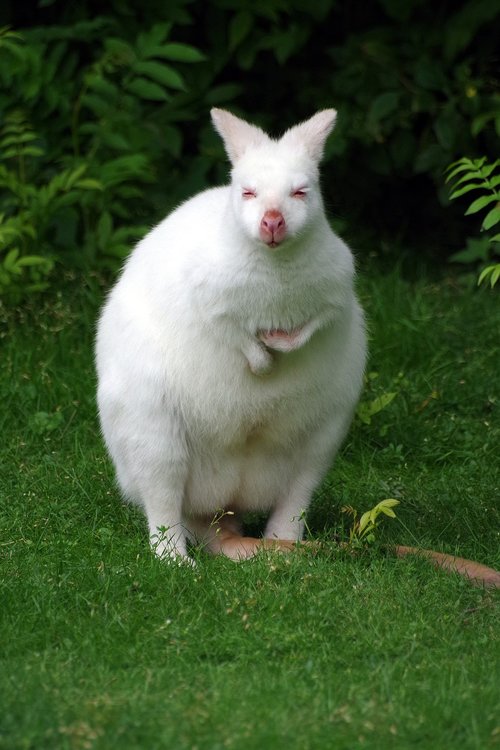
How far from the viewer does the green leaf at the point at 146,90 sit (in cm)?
704

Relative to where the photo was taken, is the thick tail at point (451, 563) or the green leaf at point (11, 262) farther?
the green leaf at point (11, 262)

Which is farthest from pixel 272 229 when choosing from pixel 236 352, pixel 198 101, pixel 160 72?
pixel 198 101

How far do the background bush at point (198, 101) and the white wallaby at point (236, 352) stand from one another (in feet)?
6.65

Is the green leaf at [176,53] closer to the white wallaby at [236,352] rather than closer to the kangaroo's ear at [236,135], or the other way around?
the white wallaby at [236,352]

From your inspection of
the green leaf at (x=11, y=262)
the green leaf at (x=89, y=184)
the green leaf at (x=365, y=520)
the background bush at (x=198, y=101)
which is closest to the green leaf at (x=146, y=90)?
the background bush at (x=198, y=101)

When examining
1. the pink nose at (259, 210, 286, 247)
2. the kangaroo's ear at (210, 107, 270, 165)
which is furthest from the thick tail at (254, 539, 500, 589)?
the kangaroo's ear at (210, 107, 270, 165)

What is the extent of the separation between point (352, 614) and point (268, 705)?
69 centimetres

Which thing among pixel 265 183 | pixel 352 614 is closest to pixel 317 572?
pixel 352 614

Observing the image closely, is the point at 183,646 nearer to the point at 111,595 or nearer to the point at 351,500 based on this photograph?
the point at 111,595

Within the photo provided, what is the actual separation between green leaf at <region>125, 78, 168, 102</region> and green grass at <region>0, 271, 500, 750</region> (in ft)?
4.54

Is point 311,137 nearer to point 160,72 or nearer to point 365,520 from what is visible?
point 365,520

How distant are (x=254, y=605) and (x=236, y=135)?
1.53 meters

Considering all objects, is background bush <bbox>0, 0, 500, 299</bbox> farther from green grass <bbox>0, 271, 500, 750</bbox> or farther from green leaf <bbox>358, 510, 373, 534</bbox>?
green leaf <bbox>358, 510, 373, 534</bbox>

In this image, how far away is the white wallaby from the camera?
441cm
